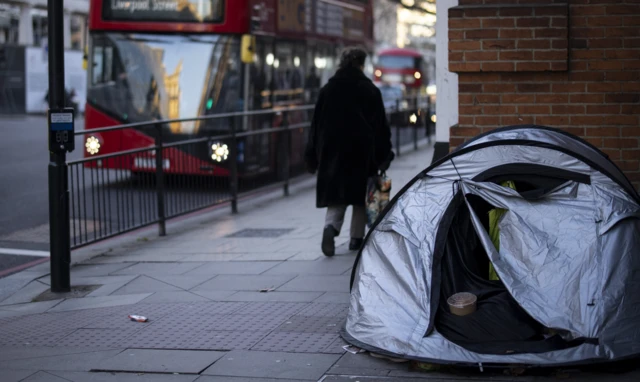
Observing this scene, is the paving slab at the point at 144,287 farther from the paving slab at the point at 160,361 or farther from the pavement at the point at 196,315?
the paving slab at the point at 160,361

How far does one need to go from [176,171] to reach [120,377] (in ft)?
20.0

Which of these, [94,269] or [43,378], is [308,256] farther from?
[43,378]

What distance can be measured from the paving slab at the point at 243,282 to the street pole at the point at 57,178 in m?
1.11

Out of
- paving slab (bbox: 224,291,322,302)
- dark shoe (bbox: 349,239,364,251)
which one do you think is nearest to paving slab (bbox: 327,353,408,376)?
paving slab (bbox: 224,291,322,302)

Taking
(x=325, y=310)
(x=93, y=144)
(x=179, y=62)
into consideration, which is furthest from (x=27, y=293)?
(x=179, y=62)

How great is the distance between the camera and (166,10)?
1465 centimetres

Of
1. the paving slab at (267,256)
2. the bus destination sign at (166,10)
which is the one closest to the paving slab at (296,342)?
the paving slab at (267,256)

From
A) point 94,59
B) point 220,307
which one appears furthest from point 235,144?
point 220,307

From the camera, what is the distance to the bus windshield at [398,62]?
47.0m

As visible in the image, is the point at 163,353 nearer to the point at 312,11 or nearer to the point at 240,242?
the point at 240,242

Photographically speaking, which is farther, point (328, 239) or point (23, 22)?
point (23, 22)

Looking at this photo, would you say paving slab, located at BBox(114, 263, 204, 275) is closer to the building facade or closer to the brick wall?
the brick wall

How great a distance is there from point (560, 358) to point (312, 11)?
1366cm

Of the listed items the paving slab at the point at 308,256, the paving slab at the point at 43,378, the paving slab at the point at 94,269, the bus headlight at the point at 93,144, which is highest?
the bus headlight at the point at 93,144
